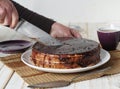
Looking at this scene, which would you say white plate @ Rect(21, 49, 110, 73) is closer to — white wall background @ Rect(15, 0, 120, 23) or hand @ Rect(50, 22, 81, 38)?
hand @ Rect(50, 22, 81, 38)

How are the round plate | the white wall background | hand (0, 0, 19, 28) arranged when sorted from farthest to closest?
the white wall background
the round plate
hand (0, 0, 19, 28)

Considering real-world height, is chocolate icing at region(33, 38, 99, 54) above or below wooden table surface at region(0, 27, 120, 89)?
above

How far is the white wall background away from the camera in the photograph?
1.91 metres

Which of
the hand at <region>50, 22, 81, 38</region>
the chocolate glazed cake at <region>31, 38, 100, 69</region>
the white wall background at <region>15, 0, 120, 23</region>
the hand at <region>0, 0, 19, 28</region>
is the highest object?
the hand at <region>0, 0, 19, 28</region>

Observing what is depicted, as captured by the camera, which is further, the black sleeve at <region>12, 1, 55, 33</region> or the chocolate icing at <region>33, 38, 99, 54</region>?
the black sleeve at <region>12, 1, 55, 33</region>

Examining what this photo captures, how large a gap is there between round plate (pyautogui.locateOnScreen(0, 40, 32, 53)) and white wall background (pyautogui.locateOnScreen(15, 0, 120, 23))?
0.81 metres

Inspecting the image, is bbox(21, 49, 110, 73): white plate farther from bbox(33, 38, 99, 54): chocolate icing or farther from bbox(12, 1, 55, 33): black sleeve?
bbox(12, 1, 55, 33): black sleeve

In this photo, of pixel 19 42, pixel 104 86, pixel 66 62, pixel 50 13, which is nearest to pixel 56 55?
pixel 66 62

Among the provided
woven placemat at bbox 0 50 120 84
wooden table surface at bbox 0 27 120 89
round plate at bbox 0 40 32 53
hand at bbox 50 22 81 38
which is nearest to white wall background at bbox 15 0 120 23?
hand at bbox 50 22 81 38

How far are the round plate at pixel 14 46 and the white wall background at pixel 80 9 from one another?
2.67 feet

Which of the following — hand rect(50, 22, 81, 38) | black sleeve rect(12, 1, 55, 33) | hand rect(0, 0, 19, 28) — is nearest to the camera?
hand rect(0, 0, 19, 28)

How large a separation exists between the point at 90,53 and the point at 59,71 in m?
0.11

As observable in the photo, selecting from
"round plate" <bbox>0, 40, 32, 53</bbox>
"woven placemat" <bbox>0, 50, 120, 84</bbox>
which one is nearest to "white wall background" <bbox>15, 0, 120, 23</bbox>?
"round plate" <bbox>0, 40, 32, 53</bbox>

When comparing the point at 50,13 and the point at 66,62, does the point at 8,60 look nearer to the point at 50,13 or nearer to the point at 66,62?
the point at 66,62
